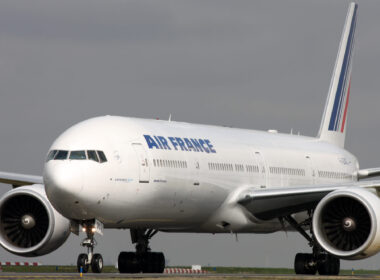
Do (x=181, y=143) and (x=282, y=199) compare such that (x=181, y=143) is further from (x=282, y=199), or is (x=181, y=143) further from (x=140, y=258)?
(x=140, y=258)

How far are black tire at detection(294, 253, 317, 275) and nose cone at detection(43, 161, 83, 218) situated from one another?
39.7ft

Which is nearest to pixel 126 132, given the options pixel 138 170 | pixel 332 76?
pixel 138 170

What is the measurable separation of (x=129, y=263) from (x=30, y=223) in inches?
183

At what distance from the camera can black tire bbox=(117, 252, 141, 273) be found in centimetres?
3919

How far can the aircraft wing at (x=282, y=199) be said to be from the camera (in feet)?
122

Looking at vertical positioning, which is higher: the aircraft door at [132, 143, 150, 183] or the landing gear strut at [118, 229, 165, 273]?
the aircraft door at [132, 143, 150, 183]

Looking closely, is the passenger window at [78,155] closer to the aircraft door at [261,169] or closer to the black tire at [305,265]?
the aircraft door at [261,169]

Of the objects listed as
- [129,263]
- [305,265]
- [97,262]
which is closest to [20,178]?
[129,263]

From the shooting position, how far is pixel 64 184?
3094 cm

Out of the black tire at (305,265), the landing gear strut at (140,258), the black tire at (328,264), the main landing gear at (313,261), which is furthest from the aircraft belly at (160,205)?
the black tire at (328,264)

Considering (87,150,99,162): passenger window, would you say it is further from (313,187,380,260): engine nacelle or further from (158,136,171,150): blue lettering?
(313,187,380,260): engine nacelle

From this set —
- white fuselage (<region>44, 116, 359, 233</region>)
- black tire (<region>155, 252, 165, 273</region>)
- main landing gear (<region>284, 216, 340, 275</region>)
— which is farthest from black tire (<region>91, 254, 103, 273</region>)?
main landing gear (<region>284, 216, 340, 275</region>)

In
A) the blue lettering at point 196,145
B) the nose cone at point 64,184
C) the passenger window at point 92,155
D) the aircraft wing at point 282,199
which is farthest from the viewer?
the blue lettering at point 196,145

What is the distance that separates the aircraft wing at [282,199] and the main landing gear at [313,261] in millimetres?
1263
